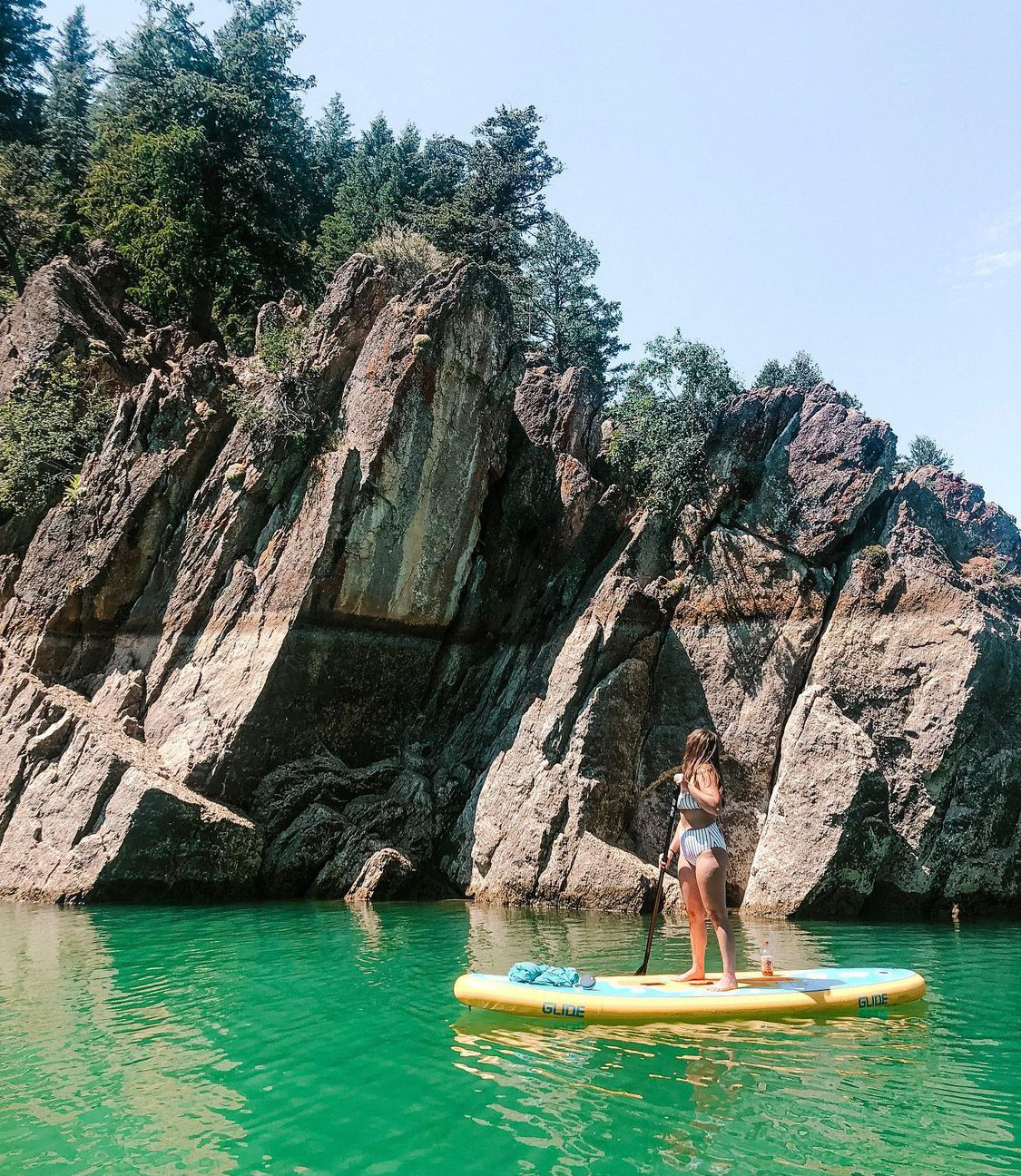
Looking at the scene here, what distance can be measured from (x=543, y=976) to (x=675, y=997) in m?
1.20

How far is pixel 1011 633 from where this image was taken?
18.9m

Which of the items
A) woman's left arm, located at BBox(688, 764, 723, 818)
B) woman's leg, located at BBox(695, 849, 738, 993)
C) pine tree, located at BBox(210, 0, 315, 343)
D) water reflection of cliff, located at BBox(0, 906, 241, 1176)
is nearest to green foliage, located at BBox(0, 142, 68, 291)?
pine tree, located at BBox(210, 0, 315, 343)

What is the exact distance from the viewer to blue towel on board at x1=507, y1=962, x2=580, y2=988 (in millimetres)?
8820

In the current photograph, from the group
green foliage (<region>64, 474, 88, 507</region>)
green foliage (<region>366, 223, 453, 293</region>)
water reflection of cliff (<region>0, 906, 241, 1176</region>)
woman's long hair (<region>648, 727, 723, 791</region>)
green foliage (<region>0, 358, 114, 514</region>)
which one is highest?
green foliage (<region>366, 223, 453, 293</region>)

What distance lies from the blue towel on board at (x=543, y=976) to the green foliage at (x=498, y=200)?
29313 millimetres

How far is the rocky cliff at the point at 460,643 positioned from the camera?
1792cm

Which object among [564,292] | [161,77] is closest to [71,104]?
[161,77]

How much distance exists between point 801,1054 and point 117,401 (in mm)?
22403

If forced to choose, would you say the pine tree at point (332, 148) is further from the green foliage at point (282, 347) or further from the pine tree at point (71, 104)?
the green foliage at point (282, 347)

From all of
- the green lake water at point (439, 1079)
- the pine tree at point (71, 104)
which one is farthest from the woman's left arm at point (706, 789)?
the pine tree at point (71, 104)

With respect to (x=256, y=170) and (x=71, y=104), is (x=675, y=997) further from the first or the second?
(x=71, y=104)

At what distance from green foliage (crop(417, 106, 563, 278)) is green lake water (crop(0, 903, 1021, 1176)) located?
29.0 meters

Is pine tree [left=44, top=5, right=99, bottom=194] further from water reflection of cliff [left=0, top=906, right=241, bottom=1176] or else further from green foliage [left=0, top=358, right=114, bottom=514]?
water reflection of cliff [left=0, top=906, right=241, bottom=1176]

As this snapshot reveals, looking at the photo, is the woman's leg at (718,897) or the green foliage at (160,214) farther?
the green foliage at (160,214)
